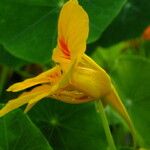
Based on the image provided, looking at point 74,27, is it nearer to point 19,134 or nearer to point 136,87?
point 19,134

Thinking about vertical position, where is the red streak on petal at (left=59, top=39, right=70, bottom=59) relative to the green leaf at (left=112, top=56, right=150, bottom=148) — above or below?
above

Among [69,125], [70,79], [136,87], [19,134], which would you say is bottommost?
[136,87]

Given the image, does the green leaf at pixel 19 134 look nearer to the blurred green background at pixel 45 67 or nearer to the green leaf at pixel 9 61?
the blurred green background at pixel 45 67

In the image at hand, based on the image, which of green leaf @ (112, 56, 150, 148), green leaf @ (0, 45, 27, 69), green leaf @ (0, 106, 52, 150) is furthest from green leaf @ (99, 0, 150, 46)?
green leaf @ (0, 106, 52, 150)

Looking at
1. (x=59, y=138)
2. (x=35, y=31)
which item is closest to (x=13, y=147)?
(x=59, y=138)

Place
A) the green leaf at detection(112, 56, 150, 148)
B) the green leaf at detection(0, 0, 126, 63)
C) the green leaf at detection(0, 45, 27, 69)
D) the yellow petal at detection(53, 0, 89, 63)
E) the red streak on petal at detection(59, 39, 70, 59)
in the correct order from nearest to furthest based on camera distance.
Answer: the yellow petal at detection(53, 0, 89, 63), the red streak on petal at detection(59, 39, 70, 59), the green leaf at detection(0, 0, 126, 63), the green leaf at detection(0, 45, 27, 69), the green leaf at detection(112, 56, 150, 148)

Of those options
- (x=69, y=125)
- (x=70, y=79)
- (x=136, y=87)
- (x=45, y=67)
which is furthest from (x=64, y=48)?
(x=136, y=87)

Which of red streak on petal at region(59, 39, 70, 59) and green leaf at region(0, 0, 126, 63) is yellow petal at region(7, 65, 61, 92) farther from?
green leaf at region(0, 0, 126, 63)

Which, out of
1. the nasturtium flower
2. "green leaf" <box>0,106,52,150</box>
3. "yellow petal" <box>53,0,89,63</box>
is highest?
"yellow petal" <box>53,0,89,63</box>
